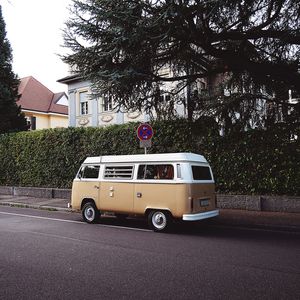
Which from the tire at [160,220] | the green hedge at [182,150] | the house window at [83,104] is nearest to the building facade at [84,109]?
the house window at [83,104]

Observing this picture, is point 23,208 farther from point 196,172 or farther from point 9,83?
point 9,83

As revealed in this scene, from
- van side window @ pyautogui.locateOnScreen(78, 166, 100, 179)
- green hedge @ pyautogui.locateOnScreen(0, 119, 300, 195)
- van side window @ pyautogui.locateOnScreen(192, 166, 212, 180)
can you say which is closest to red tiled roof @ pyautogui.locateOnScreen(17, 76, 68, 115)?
green hedge @ pyautogui.locateOnScreen(0, 119, 300, 195)

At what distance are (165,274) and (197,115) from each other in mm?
8248

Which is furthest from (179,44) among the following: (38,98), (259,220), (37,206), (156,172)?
(38,98)

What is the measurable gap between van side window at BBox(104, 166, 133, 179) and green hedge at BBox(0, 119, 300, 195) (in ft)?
13.0

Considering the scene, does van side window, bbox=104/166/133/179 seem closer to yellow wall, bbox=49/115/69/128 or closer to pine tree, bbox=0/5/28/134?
pine tree, bbox=0/5/28/134

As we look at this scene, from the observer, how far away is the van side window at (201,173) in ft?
30.5

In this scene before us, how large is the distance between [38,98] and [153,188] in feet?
131

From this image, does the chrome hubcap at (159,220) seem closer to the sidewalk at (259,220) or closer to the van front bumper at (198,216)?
A: the van front bumper at (198,216)

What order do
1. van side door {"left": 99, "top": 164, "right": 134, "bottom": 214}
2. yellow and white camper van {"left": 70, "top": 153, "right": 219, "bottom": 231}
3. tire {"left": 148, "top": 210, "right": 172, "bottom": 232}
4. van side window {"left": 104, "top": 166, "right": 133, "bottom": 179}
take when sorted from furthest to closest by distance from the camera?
van side window {"left": 104, "top": 166, "right": 133, "bottom": 179}, van side door {"left": 99, "top": 164, "right": 134, "bottom": 214}, tire {"left": 148, "top": 210, "right": 172, "bottom": 232}, yellow and white camper van {"left": 70, "top": 153, "right": 219, "bottom": 231}

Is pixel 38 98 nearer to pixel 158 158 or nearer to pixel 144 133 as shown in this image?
pixel 144 133

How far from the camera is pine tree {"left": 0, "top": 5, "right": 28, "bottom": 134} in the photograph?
25125 mm

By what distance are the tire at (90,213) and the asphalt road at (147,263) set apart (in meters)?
1.15

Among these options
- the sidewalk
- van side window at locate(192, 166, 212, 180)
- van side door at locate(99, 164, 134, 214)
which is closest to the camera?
van side window at locate(192, 166, 212, 180)
